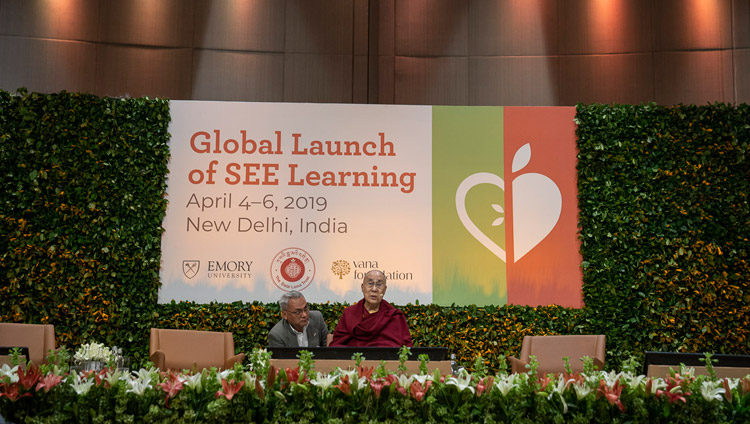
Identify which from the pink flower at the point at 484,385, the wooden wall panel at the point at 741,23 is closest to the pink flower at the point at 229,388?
the pink flower at the point at 484,385

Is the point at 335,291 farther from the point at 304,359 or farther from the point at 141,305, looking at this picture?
the point at 304,359

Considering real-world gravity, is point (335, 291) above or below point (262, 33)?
below

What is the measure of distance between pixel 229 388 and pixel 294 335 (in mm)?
3252

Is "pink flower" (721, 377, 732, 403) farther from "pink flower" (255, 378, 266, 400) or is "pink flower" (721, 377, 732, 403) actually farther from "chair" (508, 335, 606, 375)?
"chair" (508, 335, 606, 375)

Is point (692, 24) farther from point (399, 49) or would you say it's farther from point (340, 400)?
point (340, 400)

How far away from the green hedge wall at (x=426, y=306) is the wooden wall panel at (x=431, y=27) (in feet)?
8.38

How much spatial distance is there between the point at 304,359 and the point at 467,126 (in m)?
4.74

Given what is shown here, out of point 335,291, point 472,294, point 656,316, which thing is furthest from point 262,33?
point 656,316

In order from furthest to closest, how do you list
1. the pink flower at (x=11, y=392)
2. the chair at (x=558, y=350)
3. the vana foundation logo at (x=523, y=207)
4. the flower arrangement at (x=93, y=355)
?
the vana foundation logo at (x=523, y=207), the chair at (x=558, y=350), the flower arrangement at (x=93, y=355), the pink flower at (x=11, y=392)

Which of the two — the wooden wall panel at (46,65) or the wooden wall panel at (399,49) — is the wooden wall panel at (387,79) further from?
the wooden wall panel at (46,65)

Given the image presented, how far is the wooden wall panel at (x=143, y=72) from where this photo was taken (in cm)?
805

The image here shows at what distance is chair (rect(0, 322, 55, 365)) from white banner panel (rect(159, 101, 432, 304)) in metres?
1.06

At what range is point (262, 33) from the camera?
8414 millimetres

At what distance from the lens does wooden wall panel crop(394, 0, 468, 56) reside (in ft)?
27.7
